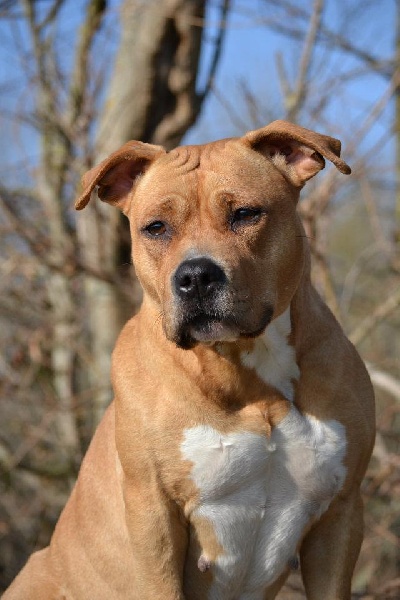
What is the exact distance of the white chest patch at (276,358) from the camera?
3516mm

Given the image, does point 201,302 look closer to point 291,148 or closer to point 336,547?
point 291,148

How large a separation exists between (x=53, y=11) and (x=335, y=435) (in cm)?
505

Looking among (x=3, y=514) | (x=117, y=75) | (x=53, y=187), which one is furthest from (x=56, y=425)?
(x=117, y=75)

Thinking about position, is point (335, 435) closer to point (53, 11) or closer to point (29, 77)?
point (29, 77)

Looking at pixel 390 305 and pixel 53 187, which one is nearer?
pixel 390 305

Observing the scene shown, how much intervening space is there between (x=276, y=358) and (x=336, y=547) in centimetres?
85

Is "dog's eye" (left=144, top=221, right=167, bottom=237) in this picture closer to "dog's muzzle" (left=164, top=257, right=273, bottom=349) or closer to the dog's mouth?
"dog's muzzle" (left=164, top=257, right=273, bottom=349)

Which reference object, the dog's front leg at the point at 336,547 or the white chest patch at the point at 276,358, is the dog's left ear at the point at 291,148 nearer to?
the white chest patch at the point at 276,358

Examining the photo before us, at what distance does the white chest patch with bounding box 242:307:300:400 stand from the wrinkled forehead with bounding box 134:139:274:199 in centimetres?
57

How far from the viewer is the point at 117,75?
268 inches

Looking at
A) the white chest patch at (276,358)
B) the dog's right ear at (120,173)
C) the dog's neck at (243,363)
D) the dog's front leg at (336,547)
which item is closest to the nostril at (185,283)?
the dog's neck at (243,363)

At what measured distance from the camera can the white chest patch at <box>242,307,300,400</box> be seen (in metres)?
3.52

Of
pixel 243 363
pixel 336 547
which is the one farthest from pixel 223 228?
pixel 336 547

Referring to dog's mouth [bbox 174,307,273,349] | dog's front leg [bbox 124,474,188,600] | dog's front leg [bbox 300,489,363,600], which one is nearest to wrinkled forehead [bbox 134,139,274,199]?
dog's mouth [bbox 174,307,273,349]
